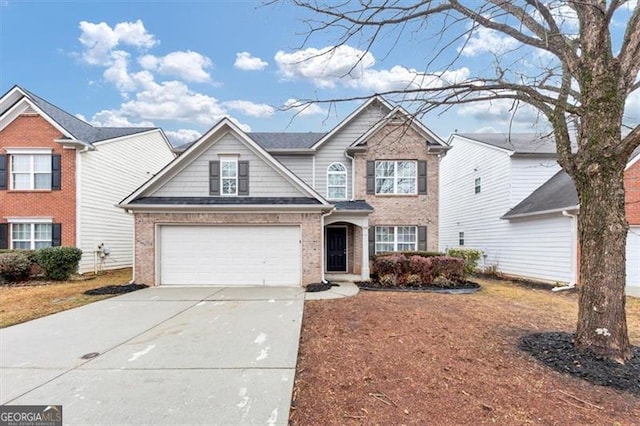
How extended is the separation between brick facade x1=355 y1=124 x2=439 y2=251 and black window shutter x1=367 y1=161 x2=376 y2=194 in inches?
5.6

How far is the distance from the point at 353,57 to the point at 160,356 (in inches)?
231

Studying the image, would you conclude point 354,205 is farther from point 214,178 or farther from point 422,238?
point 214,178

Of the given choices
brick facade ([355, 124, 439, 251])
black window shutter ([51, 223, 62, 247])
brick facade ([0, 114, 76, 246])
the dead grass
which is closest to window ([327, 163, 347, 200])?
brick facade ([355, 124, 439, 251])

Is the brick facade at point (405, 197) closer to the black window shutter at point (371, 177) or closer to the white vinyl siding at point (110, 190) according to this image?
the black window shutter at point (371, 177)

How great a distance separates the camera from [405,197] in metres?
13.9

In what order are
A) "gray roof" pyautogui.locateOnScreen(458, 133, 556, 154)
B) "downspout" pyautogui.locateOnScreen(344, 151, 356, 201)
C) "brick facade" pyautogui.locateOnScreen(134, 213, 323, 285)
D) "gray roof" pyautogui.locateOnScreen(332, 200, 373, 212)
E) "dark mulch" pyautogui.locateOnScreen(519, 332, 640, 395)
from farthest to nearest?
"gray roof" pyautogui.locateOnScreen(458, 133, 556, 154), "downspout" pyautogui.locateOnScreen(344, 151, 356, 201), "gray roof" pyautogui.locateOnScreen(332, 200, 373, 212), "brick facade" pyautogui.locateOnScreen(134, 213, 323, 285), "dark mulch" pyautogui.locateOnScreen(519, 332, 640, 395)

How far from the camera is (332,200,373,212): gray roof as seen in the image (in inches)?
493

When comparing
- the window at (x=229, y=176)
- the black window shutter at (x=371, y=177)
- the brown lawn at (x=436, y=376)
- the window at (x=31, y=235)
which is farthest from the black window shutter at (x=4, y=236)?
the black window shutter at (x=371, y=177)

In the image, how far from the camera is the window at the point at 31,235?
13.5 metres

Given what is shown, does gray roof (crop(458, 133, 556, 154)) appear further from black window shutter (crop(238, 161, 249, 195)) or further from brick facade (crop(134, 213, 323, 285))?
black window shutter (crop(238, 161, 249, 195))

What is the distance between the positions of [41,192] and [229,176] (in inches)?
352

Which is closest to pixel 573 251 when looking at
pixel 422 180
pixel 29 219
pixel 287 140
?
pixel 422 180

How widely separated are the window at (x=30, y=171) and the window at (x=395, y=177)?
567 inches

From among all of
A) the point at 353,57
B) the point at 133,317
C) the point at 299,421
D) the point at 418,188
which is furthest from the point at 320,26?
the point at 418,188
